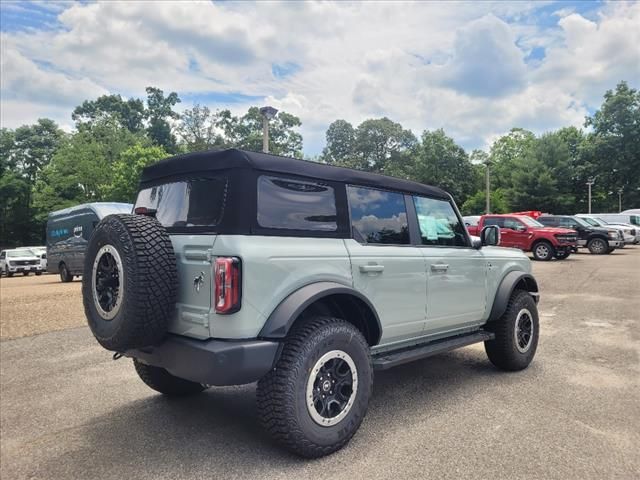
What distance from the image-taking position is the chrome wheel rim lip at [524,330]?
4842mm

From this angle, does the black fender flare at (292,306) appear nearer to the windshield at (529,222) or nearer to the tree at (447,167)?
the windshield at (529,222)

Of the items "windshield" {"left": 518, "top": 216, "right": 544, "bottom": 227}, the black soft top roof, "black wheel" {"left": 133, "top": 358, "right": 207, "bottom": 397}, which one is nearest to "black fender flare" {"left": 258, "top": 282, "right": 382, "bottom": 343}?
the black soft top roof

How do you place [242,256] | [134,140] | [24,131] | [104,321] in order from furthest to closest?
[24,131] < [134,140] < [104,321] < [242,256]

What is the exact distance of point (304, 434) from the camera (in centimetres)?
282

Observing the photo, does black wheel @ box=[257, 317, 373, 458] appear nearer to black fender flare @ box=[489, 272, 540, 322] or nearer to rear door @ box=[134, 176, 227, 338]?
rear door @ box=[134, 176, 227, 338]

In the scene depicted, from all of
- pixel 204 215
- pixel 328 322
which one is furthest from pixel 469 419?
pixel 204 215

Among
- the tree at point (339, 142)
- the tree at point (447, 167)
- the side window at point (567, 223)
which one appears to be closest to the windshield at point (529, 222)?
the side window at point (567, 223)

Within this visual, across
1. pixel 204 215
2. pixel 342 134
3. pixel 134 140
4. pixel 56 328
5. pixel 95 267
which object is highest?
pixel 342 134

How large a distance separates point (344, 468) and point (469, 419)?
123 cm

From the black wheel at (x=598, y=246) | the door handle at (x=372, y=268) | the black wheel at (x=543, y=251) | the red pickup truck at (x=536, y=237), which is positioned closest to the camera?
the door handle at (x=372, y=268)

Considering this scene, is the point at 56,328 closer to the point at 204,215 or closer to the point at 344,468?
the point at 204,215

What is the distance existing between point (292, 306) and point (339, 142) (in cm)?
7350

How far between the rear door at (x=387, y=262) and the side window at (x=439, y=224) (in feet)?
0.86

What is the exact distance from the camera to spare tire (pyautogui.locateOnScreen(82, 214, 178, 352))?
9.09 feet
